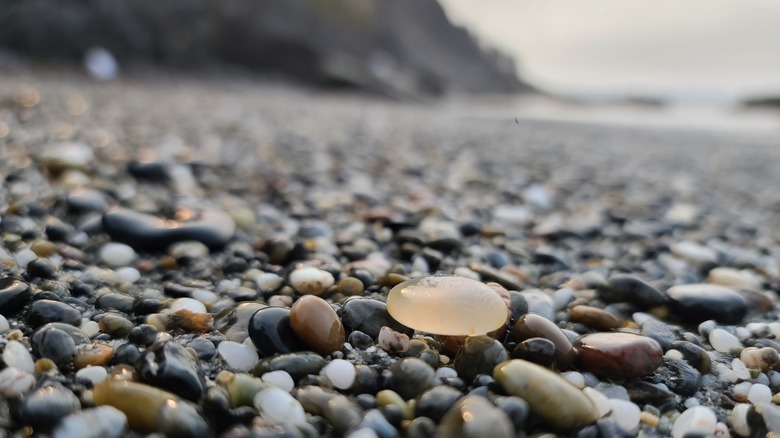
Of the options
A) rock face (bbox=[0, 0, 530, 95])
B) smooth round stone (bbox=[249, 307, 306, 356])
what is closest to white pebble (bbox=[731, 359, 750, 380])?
smooth round stone (bbox=[249, 307, 306, 356])

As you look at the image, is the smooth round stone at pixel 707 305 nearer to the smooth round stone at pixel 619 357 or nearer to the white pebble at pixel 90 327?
the smooth round stone at pixel 619 357

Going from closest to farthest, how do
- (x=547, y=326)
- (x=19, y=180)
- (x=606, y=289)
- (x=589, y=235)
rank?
(x=547, y=326) → (x=606, y=289) → (x=19, y=180) → (x=589, y=235)

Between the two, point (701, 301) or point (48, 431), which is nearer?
point (48, 431)

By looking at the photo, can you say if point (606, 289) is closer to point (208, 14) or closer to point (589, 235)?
point (589, 235)

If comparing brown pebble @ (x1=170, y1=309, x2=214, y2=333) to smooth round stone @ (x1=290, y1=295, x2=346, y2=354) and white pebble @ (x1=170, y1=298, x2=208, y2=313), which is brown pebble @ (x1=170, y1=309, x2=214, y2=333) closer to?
white pebble @ (x1=170, y1=298, x2=208, y2=313)

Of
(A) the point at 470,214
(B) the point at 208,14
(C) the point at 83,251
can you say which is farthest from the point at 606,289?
(B) the point at 208,14

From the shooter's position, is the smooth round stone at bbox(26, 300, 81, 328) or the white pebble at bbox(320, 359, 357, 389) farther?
the smooth round stone at bbox(26, 300, 81, 328)

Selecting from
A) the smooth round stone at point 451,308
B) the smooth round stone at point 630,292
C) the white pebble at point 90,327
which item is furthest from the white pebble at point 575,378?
the white pebble at point 90,327
